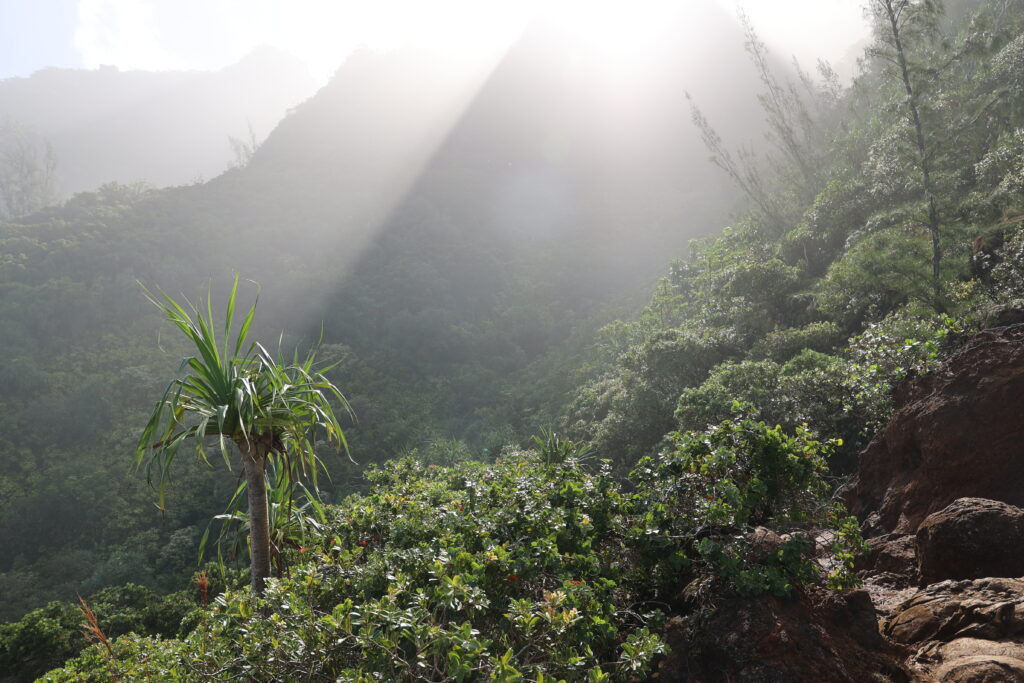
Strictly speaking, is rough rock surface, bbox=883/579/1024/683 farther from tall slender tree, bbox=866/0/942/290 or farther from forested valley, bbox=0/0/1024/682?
tall slender tree, bbox=866/0/942/290

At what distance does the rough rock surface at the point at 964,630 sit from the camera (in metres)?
2.34

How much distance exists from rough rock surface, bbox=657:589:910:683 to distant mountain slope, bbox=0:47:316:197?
61223mm

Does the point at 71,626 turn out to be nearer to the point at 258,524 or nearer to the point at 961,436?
the point at 258,524

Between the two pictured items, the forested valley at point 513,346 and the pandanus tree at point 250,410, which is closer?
the forested valley at point 513,346

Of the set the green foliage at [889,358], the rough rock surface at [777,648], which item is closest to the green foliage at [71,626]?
the rough rock surface at [777,648]

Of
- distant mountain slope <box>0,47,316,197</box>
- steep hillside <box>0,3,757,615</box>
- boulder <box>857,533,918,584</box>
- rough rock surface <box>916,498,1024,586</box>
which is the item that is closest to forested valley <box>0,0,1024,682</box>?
steep hillside <box>0,3,757,615</box>

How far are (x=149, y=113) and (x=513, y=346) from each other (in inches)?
2550

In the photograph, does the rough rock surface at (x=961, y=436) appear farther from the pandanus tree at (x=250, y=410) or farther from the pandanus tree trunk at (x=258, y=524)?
the pandanus tree trunk at (x=258, y=524)

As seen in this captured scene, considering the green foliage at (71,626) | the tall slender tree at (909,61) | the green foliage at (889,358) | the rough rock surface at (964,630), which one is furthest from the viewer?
the tall slender tree at (909,61)

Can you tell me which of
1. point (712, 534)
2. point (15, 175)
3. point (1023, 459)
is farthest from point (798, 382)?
point (15, 175)

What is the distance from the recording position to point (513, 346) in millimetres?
21859

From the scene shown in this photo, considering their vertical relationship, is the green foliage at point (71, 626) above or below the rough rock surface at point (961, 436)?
below

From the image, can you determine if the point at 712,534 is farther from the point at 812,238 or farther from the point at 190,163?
the point at 190,163

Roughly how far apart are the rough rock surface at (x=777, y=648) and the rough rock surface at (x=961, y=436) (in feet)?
6.93
